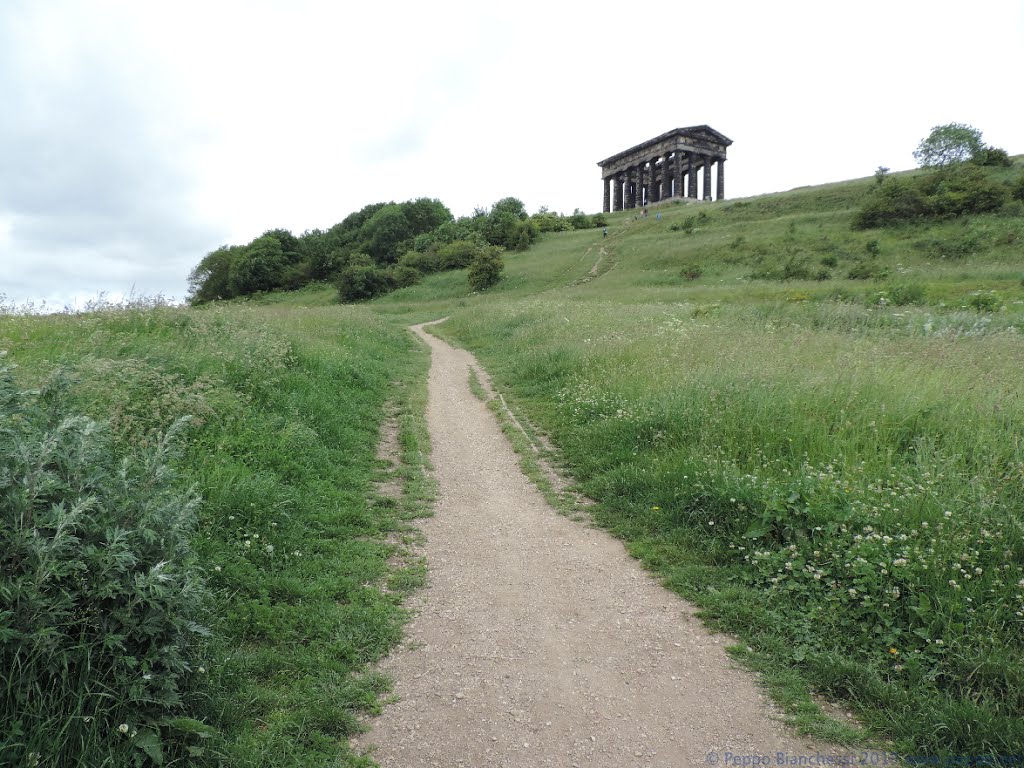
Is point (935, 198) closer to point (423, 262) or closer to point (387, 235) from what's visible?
point (423, 262)

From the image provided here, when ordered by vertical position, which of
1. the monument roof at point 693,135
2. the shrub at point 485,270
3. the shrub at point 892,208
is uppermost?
the monument roof at point 693,135

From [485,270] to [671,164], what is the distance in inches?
2018

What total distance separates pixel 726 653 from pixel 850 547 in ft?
4.89

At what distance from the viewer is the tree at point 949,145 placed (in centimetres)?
5356

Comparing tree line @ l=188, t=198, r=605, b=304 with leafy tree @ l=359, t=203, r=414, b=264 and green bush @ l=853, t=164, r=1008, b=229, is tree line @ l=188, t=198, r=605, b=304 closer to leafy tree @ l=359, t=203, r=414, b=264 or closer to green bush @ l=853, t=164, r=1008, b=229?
leafy tree @ l=359, t=203, r=414, b=264

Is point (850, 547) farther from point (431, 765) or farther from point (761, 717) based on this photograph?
point (431, 765)

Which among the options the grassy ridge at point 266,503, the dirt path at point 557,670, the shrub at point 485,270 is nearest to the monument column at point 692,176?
the shrub at point 485,270

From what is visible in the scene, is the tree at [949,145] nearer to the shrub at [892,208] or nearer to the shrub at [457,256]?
the shrub at [892,208]

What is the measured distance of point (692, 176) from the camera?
80.9 metres

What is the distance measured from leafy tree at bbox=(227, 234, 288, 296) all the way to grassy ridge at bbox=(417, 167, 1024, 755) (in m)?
64.7

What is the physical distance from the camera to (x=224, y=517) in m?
5.12

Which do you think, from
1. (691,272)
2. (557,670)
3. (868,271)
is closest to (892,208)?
(868,271)

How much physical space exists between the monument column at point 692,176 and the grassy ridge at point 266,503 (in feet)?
264

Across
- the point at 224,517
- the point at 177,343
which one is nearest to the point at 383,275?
the point at 177,343
